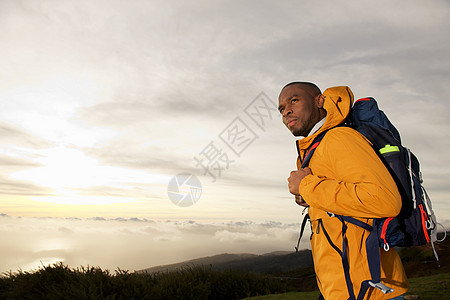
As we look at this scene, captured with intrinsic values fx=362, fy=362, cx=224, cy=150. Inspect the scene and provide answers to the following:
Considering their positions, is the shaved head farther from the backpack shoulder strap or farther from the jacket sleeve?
the jacket sleeve

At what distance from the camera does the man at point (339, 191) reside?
2447 mm

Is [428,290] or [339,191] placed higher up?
[339,191]

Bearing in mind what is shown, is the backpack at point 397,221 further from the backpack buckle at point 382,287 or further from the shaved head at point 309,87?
the shaved head at point 309,87

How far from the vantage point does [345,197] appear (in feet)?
8.21

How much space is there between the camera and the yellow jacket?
2.44 meters

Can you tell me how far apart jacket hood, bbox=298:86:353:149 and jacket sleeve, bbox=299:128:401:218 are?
172 mm

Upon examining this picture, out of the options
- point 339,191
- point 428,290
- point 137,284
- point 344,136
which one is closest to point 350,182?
point 339,191

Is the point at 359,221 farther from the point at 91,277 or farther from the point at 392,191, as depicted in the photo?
the point at 91,277

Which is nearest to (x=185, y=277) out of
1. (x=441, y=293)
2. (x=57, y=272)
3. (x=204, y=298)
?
(x=204, y=298)

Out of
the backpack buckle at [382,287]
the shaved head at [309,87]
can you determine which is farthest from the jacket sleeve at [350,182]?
the shaved head at [309,87]

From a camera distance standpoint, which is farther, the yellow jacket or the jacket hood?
the jacket hood

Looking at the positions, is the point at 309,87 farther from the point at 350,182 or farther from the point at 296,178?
the point at 350,182

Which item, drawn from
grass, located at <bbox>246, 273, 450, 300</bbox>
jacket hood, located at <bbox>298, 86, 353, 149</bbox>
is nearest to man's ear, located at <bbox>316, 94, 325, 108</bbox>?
jacket hood, located at <bbox>298, 86, 353, 149</bbox>

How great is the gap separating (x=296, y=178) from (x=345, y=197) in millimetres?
488
